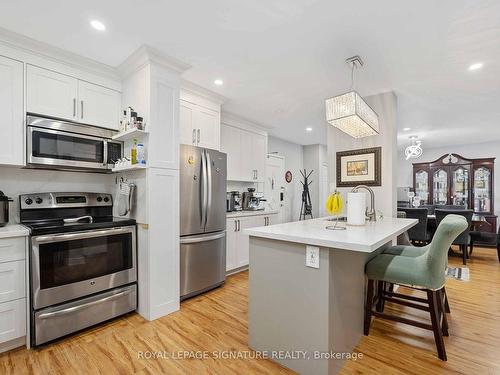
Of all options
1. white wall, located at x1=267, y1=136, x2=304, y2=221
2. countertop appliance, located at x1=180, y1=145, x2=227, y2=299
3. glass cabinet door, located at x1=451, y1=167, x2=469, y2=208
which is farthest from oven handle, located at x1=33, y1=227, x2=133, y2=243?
glass cabinet door, located at x1=451, y1=167, x2=469, y2=208

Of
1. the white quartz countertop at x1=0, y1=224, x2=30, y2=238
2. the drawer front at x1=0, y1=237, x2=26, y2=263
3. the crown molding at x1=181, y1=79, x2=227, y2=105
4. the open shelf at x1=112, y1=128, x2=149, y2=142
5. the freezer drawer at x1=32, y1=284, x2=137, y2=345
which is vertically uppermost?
the crown molding at x1=181, y1=79, x2=227, y2=105

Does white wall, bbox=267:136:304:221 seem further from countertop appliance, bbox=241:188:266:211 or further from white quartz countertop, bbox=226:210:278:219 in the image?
white quartz countertop, bbox=226:210:278:219

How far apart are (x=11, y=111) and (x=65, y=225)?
107 centimetres

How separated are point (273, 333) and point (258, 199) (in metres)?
2.79

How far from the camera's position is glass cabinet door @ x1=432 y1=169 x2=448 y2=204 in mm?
6246

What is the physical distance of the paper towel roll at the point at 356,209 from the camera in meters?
2.24

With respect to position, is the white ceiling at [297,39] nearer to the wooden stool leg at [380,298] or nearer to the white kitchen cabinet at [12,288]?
the white kitchen cabinet at [12,288]

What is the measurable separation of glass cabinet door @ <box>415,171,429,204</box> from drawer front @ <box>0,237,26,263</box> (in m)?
7.90

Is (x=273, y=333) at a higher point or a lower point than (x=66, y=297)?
lower

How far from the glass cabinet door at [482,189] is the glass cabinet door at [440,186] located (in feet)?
1.86

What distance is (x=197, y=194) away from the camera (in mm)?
2881

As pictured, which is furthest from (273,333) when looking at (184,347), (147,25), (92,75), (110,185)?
(92,75)

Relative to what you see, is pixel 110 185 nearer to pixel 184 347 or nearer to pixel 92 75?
A: pixel 92 75

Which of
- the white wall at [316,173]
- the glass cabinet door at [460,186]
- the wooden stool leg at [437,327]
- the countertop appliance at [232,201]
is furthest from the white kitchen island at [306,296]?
the glass cabinet door at [460,186]
